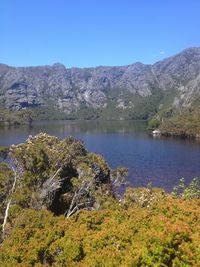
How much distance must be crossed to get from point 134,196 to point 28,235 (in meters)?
18.9

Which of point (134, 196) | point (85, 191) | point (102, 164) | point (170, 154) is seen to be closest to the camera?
point (134, 196)

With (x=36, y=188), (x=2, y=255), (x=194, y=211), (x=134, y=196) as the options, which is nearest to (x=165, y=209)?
(x=194, y=211)

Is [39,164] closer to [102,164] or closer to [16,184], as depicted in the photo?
[16,184]

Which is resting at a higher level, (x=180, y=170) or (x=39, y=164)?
(x=39, y=164)

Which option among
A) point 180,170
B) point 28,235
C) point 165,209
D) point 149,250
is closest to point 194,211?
point 165,209

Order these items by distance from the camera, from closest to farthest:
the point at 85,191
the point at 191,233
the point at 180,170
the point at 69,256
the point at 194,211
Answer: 1. the point at 191,233
2. the point at 69,256
3. the point at 194,211
4. the point at 85,191
5. the point at 180,170

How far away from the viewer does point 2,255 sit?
20406mm

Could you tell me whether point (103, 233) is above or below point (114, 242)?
above

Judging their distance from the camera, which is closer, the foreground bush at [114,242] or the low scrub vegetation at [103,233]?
the foreground bush at [114,242]

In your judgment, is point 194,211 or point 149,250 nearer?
point 149,250

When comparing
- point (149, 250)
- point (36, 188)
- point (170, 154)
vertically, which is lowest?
point (170, 154)

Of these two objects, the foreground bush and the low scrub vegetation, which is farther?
the low scrub vegetation

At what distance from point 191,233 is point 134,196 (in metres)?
22.8

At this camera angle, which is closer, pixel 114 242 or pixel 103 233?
pixel 114 242
